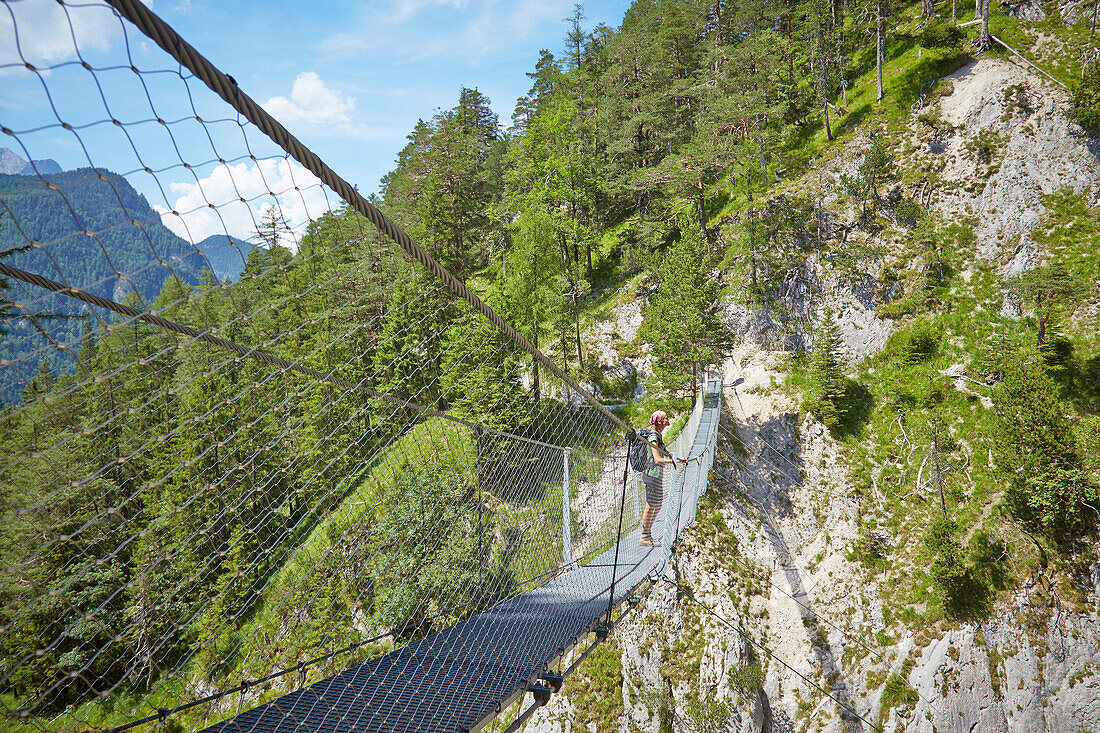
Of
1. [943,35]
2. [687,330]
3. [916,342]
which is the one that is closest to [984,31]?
[943,35]

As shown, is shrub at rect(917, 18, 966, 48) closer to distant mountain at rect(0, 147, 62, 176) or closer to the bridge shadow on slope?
the bridge shadow on slope

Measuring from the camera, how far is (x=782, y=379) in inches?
399

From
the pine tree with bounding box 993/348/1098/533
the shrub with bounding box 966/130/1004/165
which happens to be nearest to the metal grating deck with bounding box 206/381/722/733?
the pine tree with bounding box 993/348/1098/533

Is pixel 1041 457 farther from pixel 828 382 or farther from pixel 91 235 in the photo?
pixel 91 235

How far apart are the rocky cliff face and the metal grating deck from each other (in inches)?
229

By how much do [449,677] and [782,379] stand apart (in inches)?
369

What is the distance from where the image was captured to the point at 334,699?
196 cm

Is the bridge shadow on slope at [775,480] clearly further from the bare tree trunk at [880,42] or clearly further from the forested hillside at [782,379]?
the bare tree trunk at [880,42]

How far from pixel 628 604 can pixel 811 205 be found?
1074cm

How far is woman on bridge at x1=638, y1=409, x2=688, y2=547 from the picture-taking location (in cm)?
396

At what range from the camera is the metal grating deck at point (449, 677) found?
1.86 metres

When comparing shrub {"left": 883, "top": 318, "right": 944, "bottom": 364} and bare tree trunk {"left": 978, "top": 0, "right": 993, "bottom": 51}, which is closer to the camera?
shrub {"left": 883, "top": 318, "right": 944, "bottom": 364}

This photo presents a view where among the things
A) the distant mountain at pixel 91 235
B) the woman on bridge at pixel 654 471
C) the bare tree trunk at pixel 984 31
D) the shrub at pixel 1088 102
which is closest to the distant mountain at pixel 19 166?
the distant mountain at pixel 91 235

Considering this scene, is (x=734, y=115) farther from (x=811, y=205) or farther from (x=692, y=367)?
(x=692, y=367)
